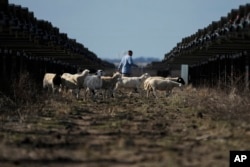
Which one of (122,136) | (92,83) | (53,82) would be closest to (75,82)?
(92,83)

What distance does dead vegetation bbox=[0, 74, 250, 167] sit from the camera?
756 cm

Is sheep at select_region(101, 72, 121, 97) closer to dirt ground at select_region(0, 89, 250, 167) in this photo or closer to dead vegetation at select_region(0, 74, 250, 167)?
dead vegetation at select_region(0, 74, 250, 167)

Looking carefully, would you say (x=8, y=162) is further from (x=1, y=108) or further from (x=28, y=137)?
(x=1, y=108)

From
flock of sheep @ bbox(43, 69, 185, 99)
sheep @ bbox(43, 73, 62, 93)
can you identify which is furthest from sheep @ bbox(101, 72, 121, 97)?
sheep @ bbox(43, 73, 62, 93)

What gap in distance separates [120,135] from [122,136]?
17 centimetres

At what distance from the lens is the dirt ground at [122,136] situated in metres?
7.50

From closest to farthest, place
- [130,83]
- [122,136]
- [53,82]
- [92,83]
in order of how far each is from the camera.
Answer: [122,136] → [92,83] → [53,82] → [130,83]

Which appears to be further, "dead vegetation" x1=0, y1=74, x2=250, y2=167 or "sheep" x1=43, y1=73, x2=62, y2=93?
"sheep" x1=43, y1=73, x2=62, y2=93

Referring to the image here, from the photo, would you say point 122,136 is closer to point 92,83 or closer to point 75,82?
point 92,83

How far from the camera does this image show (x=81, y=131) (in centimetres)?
1064

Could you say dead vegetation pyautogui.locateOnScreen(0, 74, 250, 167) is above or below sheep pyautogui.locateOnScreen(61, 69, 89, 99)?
below

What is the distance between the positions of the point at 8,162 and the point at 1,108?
7638mm

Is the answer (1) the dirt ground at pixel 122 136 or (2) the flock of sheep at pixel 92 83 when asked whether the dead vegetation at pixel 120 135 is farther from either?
(2) the flock of sheep at pixel 92 83

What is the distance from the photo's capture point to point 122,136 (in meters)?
9.80
